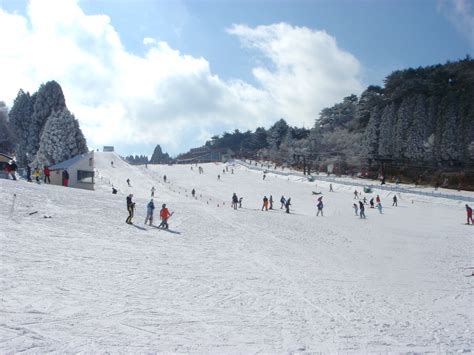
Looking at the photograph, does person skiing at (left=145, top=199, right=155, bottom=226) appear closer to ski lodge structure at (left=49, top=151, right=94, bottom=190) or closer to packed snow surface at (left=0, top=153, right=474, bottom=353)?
packed snow surface at (left=0, top=153, right=474, bottom=353)

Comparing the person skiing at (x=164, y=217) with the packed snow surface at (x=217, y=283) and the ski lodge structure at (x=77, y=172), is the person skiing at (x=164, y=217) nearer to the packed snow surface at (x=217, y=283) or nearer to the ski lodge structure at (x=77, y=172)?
the packed snow surface at (x=217, y=283)

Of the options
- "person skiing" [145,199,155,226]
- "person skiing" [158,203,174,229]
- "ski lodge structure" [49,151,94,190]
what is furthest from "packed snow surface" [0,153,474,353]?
"ski lodge structure" [49,151,94,190]

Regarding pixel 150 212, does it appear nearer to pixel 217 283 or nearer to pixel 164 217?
pixel 164 217

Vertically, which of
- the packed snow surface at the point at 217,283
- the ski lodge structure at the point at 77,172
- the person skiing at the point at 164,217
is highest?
the ski lodge structure at the point at 77,172

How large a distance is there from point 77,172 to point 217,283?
78.9ft

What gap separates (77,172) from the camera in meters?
32.2

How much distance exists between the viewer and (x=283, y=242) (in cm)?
1906

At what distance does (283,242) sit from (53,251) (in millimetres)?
9852

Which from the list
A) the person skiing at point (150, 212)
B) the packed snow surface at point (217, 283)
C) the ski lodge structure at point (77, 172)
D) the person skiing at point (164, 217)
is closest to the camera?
the packed snow surface at point (217, 283)

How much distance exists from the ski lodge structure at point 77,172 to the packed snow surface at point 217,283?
7.96 metres

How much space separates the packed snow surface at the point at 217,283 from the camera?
7.48m

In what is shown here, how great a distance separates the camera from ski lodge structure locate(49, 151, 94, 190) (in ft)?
103

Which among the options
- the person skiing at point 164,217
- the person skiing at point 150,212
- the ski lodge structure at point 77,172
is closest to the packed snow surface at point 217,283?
the person skiing at point 164,217

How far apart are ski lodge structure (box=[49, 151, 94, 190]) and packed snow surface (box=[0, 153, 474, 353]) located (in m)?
7.96
